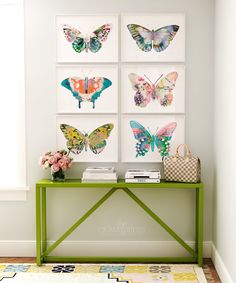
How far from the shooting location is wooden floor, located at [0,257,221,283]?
11.9 ft

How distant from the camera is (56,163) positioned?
388cm

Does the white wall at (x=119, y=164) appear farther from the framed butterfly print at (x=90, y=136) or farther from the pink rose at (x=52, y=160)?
the pink rose at (x=52, y=160)

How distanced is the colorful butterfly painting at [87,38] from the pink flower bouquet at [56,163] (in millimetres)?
929

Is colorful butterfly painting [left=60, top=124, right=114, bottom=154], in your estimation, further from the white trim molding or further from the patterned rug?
the patterned rug

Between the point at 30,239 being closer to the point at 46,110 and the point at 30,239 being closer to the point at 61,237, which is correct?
the point at 61,237

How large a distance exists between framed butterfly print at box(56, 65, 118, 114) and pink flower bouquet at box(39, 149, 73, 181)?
0.40 meters

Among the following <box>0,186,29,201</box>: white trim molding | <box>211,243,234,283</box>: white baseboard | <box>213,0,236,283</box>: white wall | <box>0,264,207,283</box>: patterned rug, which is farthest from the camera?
<box>0,186,29,201</box>: white trim molding

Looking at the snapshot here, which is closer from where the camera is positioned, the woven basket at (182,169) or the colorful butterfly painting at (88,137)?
the woven basket at (182,169)

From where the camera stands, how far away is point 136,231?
13.5 feet

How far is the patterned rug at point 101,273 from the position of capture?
11.7ft

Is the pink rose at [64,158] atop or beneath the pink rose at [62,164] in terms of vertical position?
atop

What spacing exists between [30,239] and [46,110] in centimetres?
114

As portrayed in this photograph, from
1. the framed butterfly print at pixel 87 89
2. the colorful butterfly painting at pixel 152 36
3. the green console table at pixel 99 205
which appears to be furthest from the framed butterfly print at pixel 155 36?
the green console table at pixel 99 205

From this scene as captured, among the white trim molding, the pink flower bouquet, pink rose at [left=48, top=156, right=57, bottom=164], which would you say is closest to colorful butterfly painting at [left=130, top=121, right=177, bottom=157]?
the pink flower bouquet
